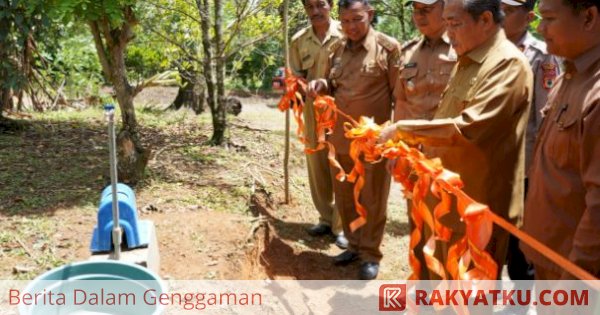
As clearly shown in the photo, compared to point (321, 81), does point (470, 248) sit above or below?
below

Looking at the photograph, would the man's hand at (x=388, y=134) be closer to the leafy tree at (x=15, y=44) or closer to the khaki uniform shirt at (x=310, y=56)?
the khaki uniform shirt at (x=310, y=56)

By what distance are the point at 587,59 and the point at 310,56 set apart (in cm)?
296

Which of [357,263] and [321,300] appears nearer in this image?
[321,300]

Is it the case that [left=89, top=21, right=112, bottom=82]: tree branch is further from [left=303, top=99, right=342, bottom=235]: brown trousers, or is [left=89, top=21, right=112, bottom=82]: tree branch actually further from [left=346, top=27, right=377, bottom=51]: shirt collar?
[left=346, top=27, right=377, bottom=51]: shirt collar

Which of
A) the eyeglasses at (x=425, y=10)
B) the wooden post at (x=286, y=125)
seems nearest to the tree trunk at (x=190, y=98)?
the wooden post at (x=286, y=125)

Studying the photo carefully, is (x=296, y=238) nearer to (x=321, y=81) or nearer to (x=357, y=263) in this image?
(x=357, y=263)

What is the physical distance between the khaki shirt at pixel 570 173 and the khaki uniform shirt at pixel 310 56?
249 cm

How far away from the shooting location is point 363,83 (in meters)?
3.91

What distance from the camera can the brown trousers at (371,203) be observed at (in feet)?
13.0

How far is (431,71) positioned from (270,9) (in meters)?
3.32

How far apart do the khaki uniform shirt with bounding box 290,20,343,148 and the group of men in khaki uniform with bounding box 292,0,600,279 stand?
14 centimetres

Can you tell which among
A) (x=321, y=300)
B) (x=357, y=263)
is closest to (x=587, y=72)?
(x=321, y=300)

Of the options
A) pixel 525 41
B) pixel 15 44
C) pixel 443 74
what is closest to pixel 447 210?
pixel 443 74

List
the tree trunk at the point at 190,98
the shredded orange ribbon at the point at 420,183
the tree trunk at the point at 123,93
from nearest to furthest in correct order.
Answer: the shredded orange ribbon at the point at 420,183 → the tree trunk at the point at 123,93 → the tree trunk at the point at 190,98
